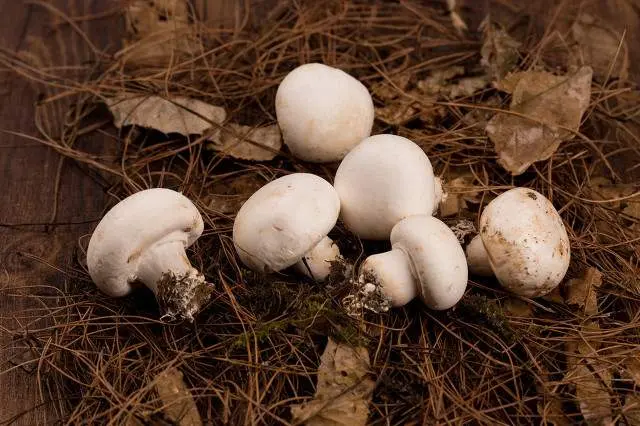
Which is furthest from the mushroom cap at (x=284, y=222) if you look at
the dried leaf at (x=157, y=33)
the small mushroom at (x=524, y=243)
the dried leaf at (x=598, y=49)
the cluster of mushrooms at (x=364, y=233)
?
the dried leaf at (x=598, y=49)

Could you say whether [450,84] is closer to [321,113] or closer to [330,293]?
[321,113]

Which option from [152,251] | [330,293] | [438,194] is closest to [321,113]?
[438,194]

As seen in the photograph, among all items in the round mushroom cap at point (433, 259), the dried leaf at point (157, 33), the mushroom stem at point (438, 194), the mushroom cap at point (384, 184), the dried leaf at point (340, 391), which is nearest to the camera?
the dried leaf at point (340, 391)

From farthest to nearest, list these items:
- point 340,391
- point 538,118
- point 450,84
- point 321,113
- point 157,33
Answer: point 157,33 → point 450,84 → point 538,118 → point 321,113 → point 340,391

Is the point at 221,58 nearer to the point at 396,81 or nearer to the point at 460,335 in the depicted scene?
the point at 396,81

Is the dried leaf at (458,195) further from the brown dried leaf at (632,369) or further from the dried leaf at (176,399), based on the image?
the dried leaf at (176,399)

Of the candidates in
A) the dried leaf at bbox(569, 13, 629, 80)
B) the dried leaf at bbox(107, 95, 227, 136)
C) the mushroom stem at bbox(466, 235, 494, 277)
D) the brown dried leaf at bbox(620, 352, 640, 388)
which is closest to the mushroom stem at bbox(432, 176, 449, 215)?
the mushroom stem at bbox(466, 235, 494, 277)
